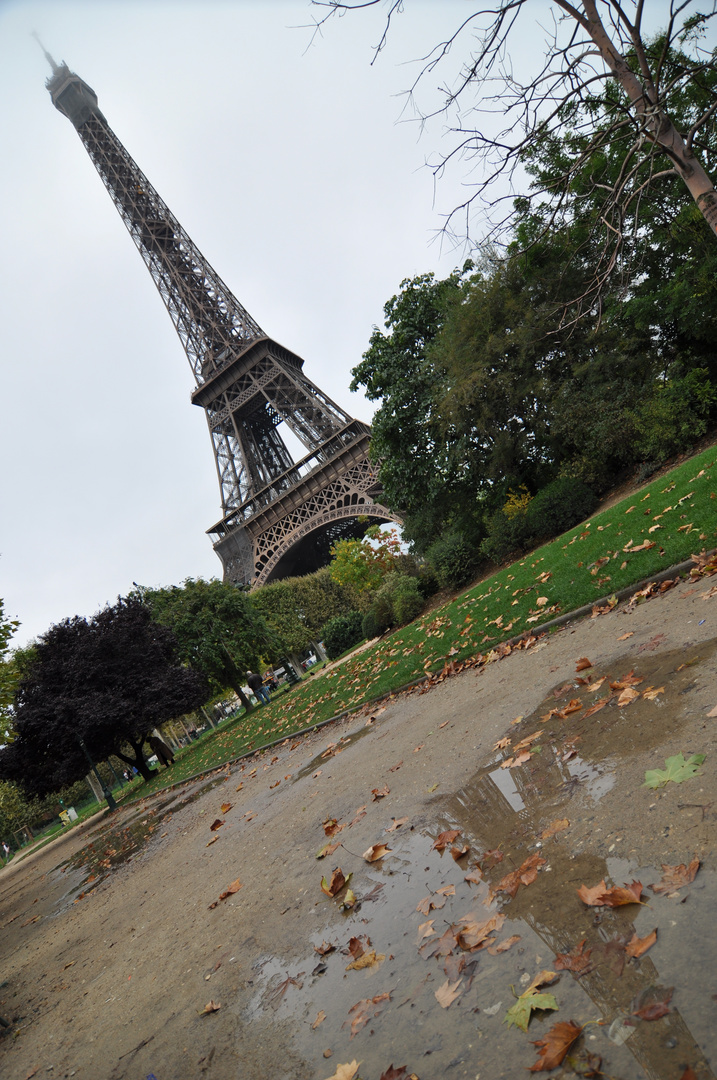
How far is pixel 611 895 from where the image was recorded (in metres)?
2.04

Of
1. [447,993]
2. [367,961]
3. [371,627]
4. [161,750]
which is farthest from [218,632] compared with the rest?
[447,993]

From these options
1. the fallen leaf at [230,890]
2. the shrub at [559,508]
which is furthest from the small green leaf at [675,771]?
the shrub at [559,508]

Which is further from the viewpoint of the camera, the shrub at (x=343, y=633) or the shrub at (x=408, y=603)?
the shrub at (x=343, y=633)

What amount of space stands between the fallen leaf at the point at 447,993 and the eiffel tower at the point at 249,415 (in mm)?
27745

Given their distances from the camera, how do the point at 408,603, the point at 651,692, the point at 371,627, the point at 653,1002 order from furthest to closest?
the point at 371,627 < the point at 408,603 < the point at 651,692 < the point at 653,1002

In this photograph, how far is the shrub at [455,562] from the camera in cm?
1673

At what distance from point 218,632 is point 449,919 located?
2303 centimetres

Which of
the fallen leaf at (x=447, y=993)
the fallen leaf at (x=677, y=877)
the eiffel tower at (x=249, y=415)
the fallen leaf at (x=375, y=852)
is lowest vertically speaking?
the fallen leaf at (x=677, y=877)

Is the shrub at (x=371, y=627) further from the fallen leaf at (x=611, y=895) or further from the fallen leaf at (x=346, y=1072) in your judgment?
the fallen leaf at (x=346, y=1072)

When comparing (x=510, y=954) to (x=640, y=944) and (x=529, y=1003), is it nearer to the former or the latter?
(x=529, y=1003)

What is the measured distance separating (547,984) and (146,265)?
165 ft

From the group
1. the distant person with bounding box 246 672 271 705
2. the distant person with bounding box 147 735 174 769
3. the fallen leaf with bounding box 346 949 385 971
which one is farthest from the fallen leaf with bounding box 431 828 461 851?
the distant person with bounding box 246 672 271 705

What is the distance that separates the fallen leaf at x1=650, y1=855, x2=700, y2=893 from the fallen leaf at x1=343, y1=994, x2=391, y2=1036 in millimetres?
1079

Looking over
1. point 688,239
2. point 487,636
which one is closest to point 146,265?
point 688,239
